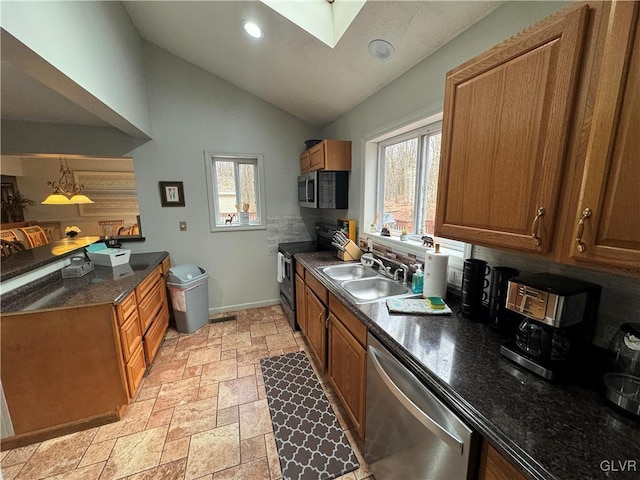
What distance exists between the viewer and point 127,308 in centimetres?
189

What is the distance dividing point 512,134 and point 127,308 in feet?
8.10

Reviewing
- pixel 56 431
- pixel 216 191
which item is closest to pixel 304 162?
pixel 216 191

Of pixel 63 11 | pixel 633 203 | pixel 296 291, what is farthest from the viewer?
pixel 296 291

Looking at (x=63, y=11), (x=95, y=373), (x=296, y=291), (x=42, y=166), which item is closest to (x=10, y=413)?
(x=95, y=373)

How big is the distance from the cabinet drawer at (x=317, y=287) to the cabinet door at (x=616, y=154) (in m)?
1.49

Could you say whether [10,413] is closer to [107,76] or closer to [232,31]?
[107,76]

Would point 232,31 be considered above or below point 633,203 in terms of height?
above

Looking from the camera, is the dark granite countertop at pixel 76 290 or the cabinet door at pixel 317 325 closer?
the dark granite countertop at pixel 76 290

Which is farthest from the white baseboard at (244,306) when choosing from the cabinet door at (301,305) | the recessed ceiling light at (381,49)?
the recessed ceiling light at (381,49)

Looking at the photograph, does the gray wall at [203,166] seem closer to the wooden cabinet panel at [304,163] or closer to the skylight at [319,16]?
the wooden cabinet panel at [304,163]

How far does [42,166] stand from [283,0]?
5.82 meters

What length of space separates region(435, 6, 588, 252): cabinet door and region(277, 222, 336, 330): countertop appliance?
1950 mm

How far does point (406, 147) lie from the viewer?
2230mm

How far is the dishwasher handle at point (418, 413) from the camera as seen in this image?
0.82 meters
